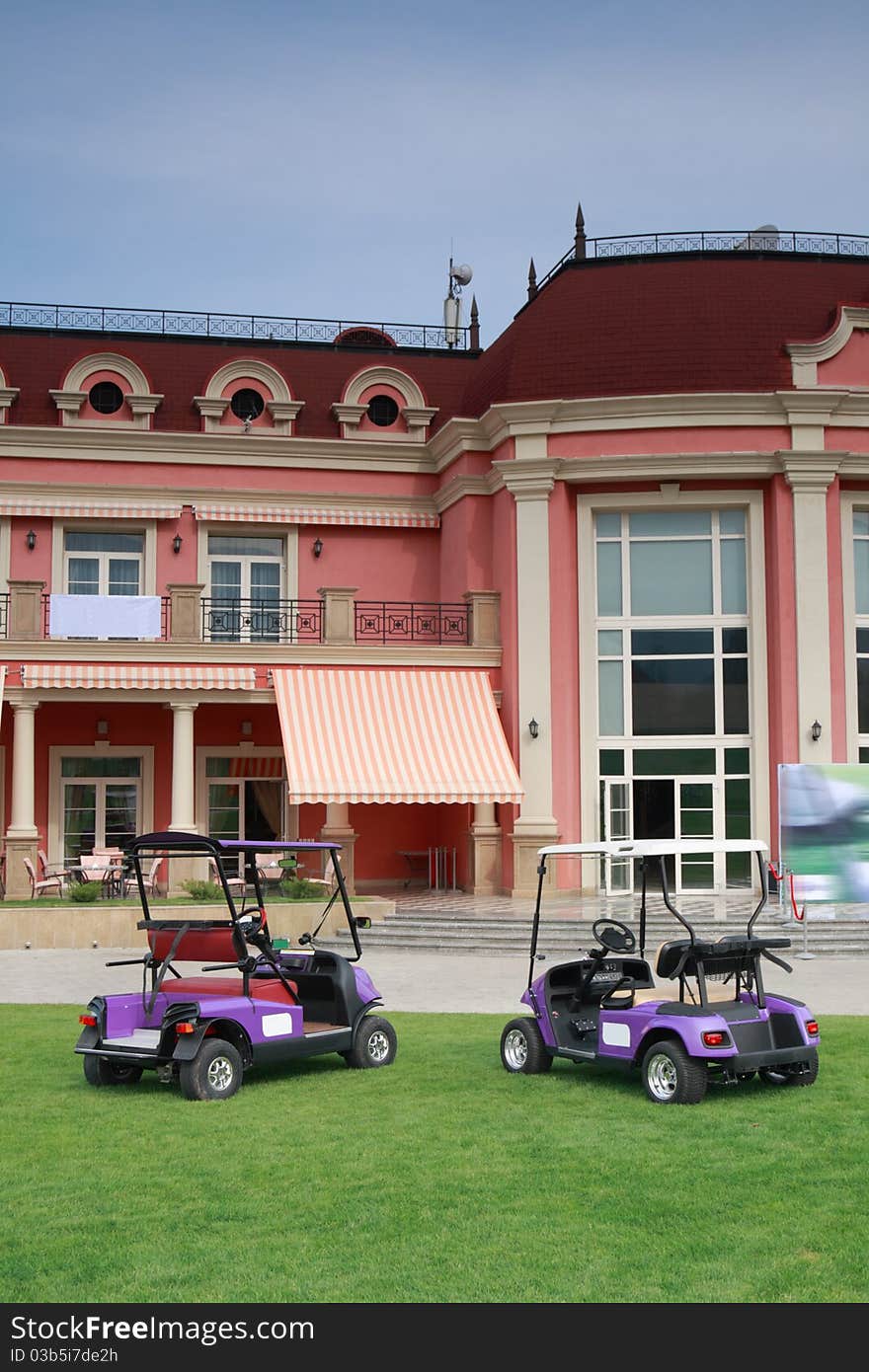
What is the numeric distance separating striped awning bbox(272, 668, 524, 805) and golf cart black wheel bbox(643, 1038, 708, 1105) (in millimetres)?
13950

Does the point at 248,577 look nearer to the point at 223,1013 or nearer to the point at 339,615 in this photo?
the point at 339,615

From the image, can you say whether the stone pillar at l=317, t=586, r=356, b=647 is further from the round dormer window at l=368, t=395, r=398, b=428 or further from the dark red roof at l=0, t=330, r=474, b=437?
the round dormer window at l=368, t=395, r=398, b=428

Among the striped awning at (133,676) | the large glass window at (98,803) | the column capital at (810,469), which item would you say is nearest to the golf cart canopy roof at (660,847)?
the striped awning at (133,676)

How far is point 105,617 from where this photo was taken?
25.4 meters

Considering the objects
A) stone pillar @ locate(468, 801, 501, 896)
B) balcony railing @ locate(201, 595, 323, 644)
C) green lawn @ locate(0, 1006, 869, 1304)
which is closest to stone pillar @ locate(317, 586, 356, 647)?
balcony railing @ locate(201, 595, 323, 644)

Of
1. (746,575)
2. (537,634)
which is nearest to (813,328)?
(746,575)

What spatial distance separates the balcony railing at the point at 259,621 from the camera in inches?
1101

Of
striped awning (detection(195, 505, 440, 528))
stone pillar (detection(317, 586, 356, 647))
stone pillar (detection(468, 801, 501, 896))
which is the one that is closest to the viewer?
stone pillar (detection(468, 801, 501, 896))

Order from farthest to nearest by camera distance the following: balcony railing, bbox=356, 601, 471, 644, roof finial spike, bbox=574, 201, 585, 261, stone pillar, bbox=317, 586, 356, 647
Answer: roof finial spike, bbox=574, 201, 585, 261 < balcony railing, bbox=356, 601, 471, 644 < stone pillar, bbox=317, 586, 356, 647

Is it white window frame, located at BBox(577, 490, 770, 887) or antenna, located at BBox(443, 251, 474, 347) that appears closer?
white window frame, located at BBox(577, 490, 770, 887)

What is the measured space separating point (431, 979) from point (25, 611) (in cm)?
1151

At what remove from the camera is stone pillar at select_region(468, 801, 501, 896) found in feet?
83.6

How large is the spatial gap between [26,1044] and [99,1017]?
232cm

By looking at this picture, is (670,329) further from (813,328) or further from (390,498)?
(390,498)
